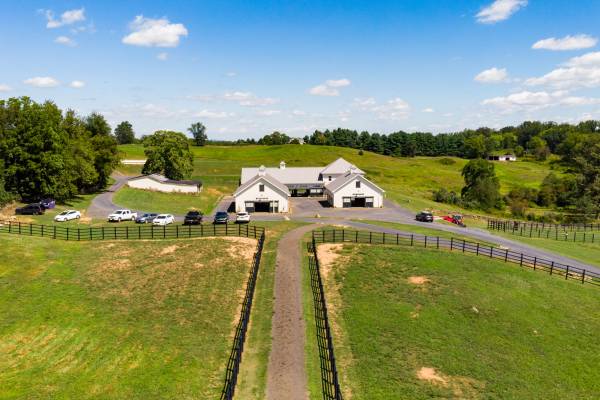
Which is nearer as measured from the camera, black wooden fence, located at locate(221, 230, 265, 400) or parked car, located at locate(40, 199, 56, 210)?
black wooden fence, located at locate(221, 230, 265, 400)

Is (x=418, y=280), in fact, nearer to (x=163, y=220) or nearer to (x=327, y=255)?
(x=327, y=255)

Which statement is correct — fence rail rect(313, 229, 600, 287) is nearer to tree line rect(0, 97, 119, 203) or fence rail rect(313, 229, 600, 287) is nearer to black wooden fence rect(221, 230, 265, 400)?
black wooden fence rect(221, 230, 265, 400)

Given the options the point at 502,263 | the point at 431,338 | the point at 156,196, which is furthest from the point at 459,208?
the point at 431,338

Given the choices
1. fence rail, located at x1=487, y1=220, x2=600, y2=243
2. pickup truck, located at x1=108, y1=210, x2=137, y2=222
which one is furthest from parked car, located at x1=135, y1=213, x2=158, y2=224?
fence rail, located at x1=487, y1=220, x2=600, y2=243

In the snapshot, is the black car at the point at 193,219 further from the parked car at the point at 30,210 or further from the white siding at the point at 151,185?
the white siding at the point at 151,185

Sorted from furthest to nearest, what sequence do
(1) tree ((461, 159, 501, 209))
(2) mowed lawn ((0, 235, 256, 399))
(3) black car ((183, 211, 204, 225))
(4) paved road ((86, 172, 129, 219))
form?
(1) tree ((461, 159, 501, 209)), (4) paved road ((86, 172, 129, 219)), (3) black car ((183, 211, 204, 225)), (2) mowed lawn ((0, 235, 256, 399))

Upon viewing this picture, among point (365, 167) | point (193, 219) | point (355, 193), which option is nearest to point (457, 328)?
point (193, 219)

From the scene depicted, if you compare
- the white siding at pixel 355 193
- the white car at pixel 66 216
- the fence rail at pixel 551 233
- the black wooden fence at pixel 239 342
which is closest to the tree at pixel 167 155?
the white siding at pixel 355 193
